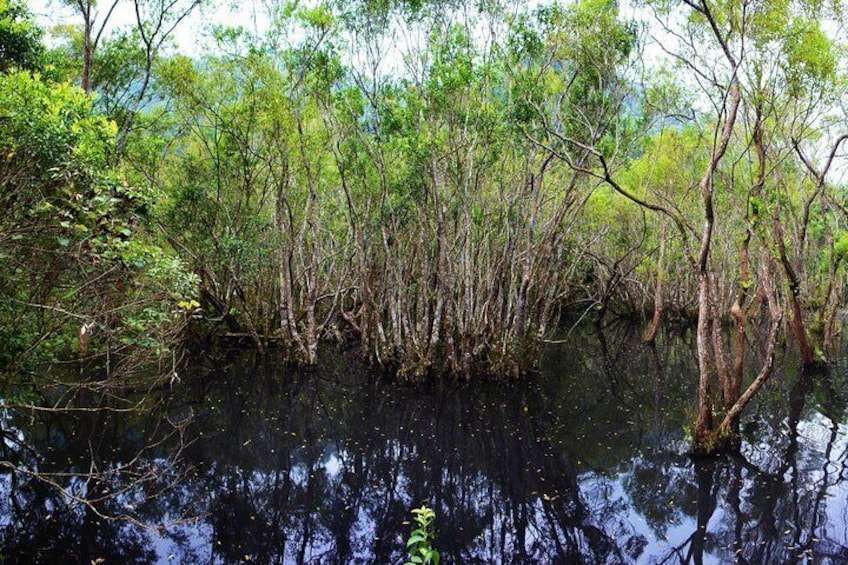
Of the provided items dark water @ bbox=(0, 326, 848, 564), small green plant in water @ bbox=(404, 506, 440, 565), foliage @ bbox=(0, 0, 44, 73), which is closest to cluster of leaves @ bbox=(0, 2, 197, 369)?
foliage @ bbox=(0, 0, 44, 73)

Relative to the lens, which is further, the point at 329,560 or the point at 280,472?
the point at 280,472

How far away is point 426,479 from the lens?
8.72 m

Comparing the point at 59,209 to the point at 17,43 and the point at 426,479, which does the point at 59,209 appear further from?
the point at 426,479

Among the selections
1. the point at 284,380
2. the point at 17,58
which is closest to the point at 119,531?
the point at 17,58

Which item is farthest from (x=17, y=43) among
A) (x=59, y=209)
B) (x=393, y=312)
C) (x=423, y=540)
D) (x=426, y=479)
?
(x=393, y=312)

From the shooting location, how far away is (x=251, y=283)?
19.1m

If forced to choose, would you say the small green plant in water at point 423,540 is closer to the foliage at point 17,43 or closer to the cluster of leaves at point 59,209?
the cluster of leaves at point 59,209

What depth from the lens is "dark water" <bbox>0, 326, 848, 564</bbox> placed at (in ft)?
21.5

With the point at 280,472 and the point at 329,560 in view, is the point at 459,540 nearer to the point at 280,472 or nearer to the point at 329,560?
the point at 329,560

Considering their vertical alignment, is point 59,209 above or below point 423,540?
above

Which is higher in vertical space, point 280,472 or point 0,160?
point 0,160

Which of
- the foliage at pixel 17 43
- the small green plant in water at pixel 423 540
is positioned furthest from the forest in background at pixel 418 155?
the small green plant in water at pixel 423 540

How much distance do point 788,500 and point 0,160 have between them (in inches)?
393

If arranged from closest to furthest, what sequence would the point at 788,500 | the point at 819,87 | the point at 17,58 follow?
the point at 17,58, the point at 788,500, the point at 819,87
